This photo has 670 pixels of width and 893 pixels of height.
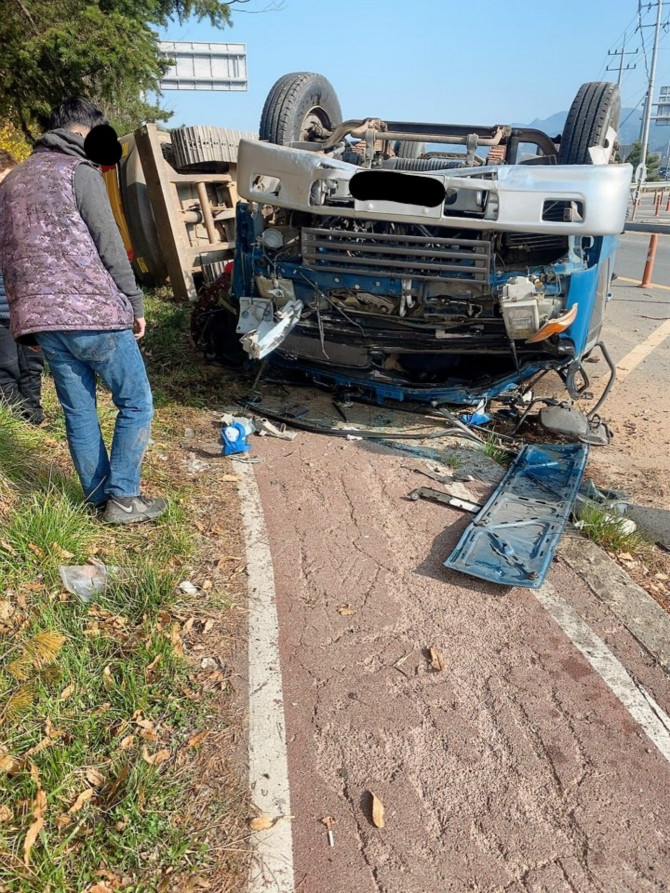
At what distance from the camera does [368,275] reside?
4.18 m

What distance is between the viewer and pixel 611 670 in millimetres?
2566

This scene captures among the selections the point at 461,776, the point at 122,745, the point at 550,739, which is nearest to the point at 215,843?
the point at 122,745

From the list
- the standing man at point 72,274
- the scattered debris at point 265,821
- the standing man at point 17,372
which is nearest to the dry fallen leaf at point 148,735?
the scattered debris at point 265,821

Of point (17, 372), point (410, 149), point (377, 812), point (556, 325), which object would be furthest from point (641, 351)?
point (377, 812)

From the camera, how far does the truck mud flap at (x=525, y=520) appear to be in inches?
123

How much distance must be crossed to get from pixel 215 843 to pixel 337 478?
242 centimetres

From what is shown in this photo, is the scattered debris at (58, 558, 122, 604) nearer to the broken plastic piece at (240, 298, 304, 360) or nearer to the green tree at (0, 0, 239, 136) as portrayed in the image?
the broken plastic piece at (240, 298, 304, 360)

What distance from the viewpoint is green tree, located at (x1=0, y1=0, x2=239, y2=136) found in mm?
9133

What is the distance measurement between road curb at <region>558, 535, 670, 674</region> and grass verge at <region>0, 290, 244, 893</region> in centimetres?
169

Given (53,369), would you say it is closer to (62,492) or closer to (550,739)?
(62,492)

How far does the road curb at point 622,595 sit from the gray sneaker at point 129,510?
2.05 meters

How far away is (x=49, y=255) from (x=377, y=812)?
244 cm

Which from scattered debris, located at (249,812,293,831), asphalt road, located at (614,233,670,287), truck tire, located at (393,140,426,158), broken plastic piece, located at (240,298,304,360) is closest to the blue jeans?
broken plastic piece, located at (240,298,304,360)

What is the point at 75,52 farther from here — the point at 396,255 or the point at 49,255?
the point at 49,255
